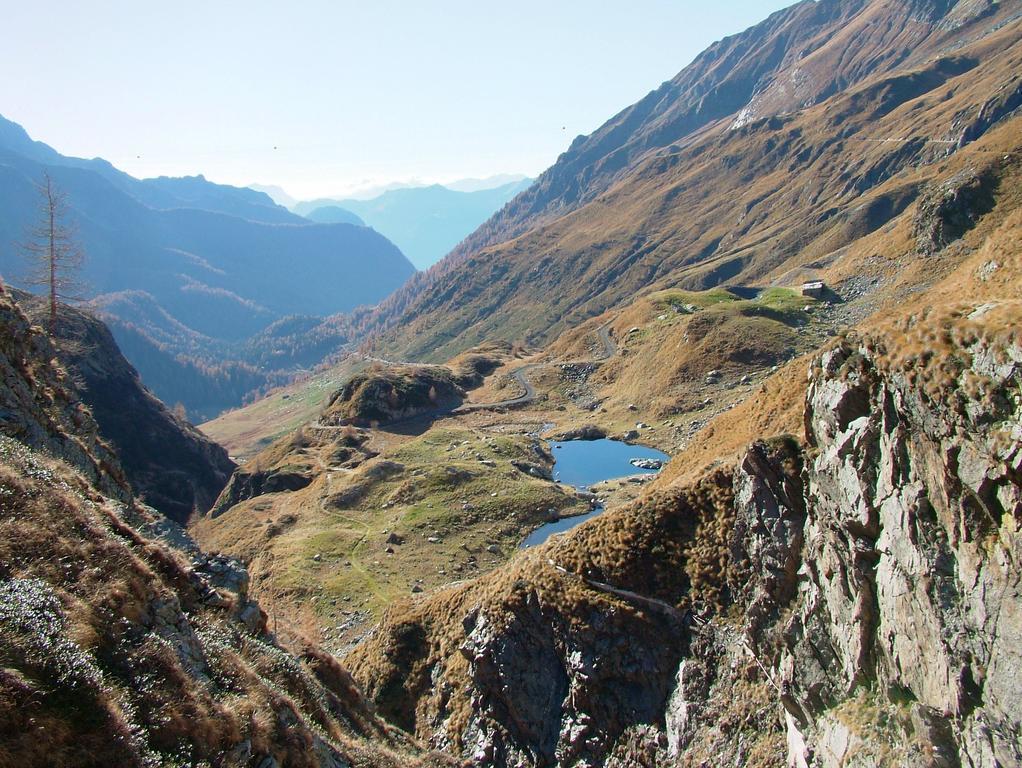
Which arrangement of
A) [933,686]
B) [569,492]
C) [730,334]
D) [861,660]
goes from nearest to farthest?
[933,686] → [861,660] → [569,492] → [730,334]

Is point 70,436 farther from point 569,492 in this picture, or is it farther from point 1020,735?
point 569,492

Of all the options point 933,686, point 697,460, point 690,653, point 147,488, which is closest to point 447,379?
point 147,488

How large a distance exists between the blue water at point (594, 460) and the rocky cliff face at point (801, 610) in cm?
5152

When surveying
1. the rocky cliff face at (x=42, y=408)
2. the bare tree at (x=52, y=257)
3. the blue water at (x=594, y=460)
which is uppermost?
the bare tree at (x=52, y=257)

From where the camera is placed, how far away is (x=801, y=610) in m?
27.5

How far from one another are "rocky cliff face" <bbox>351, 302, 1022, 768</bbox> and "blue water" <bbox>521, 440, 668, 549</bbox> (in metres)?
51.5

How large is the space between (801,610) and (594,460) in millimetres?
74531

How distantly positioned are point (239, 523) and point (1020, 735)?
95.6 meters

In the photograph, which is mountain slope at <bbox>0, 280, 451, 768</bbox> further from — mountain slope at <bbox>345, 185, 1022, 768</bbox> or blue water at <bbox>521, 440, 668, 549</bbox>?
blue water at <bbox>521, 440, 668, 549</bbox>

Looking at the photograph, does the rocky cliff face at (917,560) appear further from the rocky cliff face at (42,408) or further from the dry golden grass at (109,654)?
the rocky cliff face at (42,408)

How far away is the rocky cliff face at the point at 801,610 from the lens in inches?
765

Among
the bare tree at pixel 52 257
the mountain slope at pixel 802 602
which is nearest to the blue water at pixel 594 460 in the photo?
the mountain slope at pixel 802 602

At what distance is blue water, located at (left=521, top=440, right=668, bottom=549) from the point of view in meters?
94.2

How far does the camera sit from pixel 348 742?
27172mm
